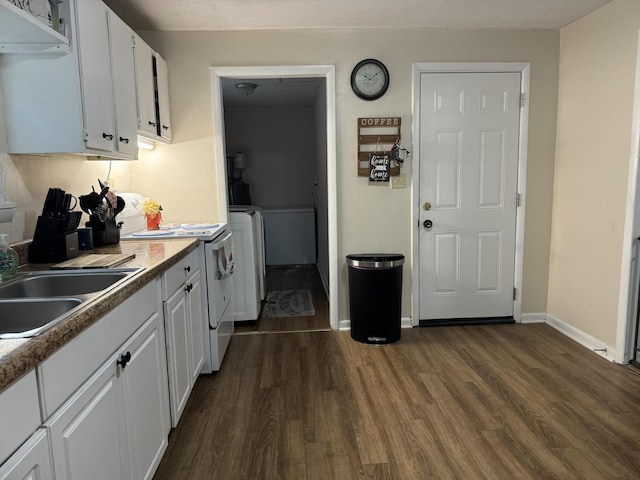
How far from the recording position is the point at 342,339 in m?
3.44

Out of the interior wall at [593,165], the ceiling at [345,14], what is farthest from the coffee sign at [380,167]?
the interior wall at [593,165]

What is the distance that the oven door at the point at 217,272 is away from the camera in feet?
9.12

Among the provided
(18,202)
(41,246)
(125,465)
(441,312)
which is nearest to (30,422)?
(125,465)

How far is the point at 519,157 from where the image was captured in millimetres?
3537

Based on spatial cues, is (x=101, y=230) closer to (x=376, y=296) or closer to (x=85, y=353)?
(x=85, y=353)

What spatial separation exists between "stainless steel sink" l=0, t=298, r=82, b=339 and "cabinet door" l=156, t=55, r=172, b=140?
1975 millimetres

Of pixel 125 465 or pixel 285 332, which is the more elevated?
pixel 125 465

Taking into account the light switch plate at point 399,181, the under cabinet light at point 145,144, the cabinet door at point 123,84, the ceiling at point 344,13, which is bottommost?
the light switch plate at point 399,181

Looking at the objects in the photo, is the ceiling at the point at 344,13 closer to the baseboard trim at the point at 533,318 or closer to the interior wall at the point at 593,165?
the interior wall at the point at 593,165

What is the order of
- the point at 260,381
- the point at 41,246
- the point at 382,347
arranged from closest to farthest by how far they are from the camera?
the point at 41,246 < the point at 260,381 < the point at 382,347

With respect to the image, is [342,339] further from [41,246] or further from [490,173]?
[41,246]

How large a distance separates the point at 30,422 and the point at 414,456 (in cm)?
161

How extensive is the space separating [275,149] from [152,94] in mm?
3956

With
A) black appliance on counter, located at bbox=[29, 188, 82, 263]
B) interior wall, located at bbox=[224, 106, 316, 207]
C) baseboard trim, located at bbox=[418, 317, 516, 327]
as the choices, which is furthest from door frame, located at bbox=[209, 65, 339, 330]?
interior wall, located at bbox=[224, 106, 316, 207]
